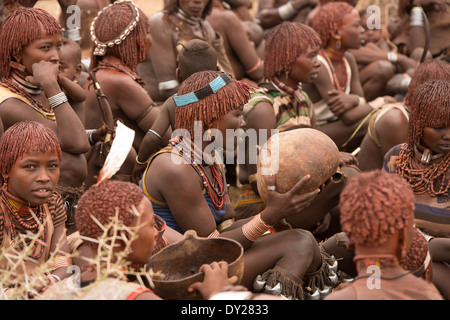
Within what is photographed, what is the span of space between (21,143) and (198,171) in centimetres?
117

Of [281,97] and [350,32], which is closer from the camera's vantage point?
[281,97]

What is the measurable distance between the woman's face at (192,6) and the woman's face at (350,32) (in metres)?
1.64

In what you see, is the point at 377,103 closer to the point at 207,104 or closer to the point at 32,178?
the point at 207,104

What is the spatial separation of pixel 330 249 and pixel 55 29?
8.56 ft

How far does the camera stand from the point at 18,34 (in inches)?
196

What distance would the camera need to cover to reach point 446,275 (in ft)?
15.6

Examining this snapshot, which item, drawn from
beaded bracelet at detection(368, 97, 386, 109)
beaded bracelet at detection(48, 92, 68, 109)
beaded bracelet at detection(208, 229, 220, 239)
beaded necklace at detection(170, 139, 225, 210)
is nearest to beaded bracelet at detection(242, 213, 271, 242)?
beaded bracelet at detection(208, 229, 220, 239)

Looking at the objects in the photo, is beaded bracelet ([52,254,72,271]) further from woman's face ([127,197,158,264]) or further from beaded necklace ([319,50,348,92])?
beaded necklace ([319,50,348,92])

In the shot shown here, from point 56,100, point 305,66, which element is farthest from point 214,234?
point 305,66

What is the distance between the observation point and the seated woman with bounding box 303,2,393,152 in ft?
23.9

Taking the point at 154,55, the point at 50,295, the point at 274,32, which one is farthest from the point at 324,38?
the point at 50,295

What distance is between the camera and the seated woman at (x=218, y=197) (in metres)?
4.43

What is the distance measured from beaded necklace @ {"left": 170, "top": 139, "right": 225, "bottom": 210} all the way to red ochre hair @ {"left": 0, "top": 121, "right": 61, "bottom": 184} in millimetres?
872
